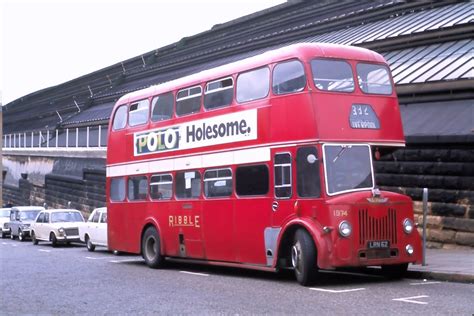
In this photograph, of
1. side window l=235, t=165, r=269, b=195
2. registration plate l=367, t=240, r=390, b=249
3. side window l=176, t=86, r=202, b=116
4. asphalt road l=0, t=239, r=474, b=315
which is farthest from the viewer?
side window l=176, t=86, r=202, b=116

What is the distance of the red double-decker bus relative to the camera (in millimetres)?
13477

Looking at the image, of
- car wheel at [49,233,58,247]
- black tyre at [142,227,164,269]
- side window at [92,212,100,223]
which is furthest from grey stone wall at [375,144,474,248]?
car wheel at [49,233,58,247]

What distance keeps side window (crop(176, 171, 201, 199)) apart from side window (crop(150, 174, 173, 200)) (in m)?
0.41

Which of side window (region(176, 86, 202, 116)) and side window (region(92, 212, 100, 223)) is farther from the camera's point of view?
side window (region(92, 212, 100, 223))

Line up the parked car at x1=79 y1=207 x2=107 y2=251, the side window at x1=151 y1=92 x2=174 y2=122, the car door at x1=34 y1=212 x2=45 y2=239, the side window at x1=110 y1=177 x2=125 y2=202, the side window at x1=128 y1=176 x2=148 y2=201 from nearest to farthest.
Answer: the side window at x1=151 y1=92 x2=174 y2=122
the side window at x1=128 y1=176 x2=148 y2=201
the side window at x1=110 y1=177 x2=125 y2=202
the parked car at x1=79 y1=207 x2=107 y2=251
the car door at x1=34 y1=212 x2=45 y2=239

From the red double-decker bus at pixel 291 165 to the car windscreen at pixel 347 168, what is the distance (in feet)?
0.07

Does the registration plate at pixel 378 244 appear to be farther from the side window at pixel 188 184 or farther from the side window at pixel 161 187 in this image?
the side window at pixel 161 187

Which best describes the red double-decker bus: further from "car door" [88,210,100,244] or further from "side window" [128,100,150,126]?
"car door" [88,210,100,244]

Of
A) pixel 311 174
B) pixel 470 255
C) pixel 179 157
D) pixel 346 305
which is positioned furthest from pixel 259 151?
pixel 470 255

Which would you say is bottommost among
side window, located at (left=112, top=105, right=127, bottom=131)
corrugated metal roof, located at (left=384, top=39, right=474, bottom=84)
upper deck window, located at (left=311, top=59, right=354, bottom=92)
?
upper deck window, located at (left=311, top=59, right=354, bottom=92)

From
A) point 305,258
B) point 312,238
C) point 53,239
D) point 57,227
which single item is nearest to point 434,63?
point 312,238

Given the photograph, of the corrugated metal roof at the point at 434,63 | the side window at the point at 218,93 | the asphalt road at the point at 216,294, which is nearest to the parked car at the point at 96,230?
the asphalt road at the point at 216,294

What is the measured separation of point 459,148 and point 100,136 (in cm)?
3031

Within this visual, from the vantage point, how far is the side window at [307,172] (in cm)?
1356
